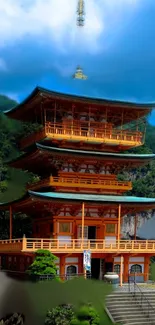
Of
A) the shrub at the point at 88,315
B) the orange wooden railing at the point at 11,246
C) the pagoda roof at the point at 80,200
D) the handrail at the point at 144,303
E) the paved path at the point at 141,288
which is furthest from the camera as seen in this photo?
the pagoda roof at the point at 80,200

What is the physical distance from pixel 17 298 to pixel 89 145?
10.9m

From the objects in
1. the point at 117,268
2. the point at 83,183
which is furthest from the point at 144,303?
the point at 83,183

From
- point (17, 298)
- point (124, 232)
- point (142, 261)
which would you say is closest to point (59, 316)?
point (17, 298)

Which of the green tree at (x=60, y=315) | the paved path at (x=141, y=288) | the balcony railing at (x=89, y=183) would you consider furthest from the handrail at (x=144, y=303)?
the balcony railing at (x=89, y=183)

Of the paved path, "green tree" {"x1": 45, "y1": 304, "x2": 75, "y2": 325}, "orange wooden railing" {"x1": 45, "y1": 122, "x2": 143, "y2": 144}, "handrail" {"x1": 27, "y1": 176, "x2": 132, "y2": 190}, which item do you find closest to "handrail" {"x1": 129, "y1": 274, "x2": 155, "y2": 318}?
the paved path

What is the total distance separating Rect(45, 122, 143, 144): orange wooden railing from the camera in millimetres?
28330

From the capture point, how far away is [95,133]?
29375 mm

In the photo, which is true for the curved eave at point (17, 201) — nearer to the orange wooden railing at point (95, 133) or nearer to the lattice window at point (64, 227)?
the lattice window at point (64, 227)

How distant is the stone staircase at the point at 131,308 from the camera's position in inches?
839

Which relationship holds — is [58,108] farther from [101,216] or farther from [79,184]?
[101,216]

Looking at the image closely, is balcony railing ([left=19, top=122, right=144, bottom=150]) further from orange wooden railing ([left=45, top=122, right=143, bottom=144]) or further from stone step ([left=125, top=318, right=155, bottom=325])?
stone step ([left=125, top=318, right=155, bottom=325])

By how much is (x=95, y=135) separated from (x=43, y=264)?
29.4 ft

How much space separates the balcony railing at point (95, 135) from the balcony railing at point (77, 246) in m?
5.70

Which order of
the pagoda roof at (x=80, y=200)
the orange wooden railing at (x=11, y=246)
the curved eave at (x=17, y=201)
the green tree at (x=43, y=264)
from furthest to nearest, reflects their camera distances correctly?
the curved eave at (x=17, y=201) → the pagoda roof at (x=80, y=200) → the orange wooden railing at (x=11, y=246) → the green tree at (x=43, y=264)
